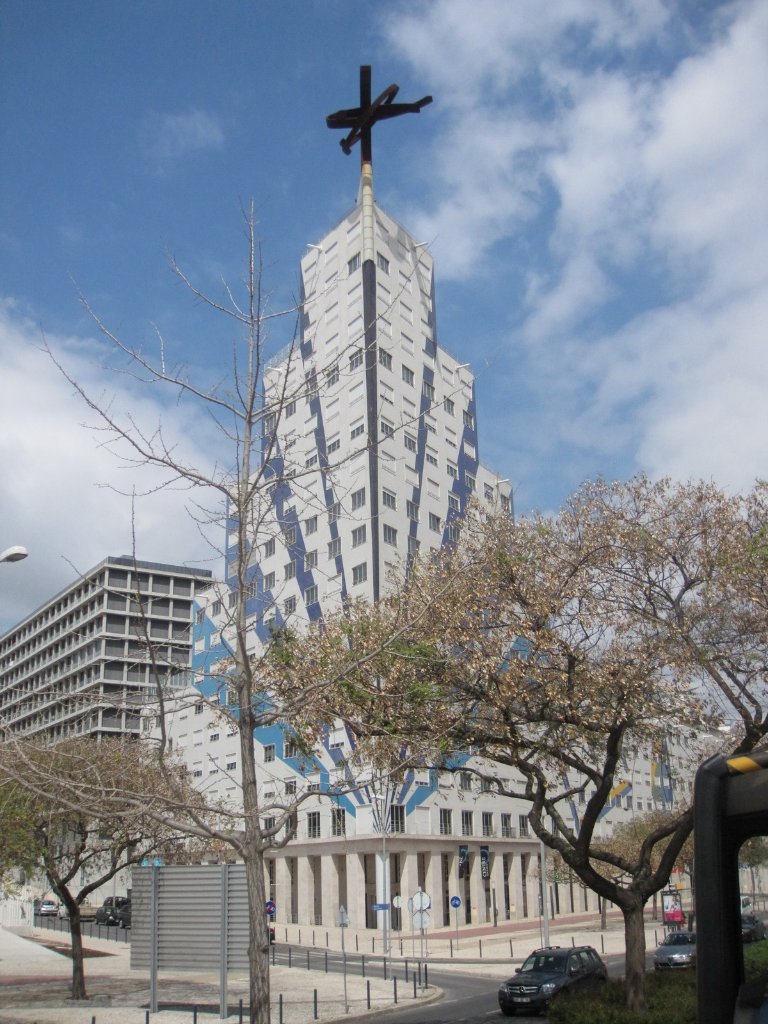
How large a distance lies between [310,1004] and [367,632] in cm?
1438

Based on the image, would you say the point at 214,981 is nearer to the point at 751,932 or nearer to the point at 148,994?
the point at 148,994

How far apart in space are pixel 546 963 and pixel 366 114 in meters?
62.6

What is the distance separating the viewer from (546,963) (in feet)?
82.1

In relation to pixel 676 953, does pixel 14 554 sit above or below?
above

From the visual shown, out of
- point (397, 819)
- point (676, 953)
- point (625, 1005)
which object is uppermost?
point (625, 1005)

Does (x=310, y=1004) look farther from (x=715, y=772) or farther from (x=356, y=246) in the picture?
(x=356, y=246)

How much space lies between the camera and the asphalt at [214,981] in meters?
23.4

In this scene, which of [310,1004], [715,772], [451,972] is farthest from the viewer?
[451,972]

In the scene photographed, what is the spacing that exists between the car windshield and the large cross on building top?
59.0m

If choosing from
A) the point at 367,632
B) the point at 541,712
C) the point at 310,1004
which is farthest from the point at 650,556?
the point at 310,1004

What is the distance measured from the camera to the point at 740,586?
1673cm

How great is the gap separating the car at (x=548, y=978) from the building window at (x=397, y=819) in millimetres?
34709

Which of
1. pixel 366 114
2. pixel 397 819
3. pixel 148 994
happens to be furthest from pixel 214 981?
pixel 366 114

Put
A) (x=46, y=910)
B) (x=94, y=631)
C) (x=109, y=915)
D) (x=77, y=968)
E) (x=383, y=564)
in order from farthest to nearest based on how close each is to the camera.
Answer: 1. (x=94, y=631)
2. (x=46, y=910)
3. (x=109, y=915)
4. (x=383, y=564)
5. (x=77, y=968)
